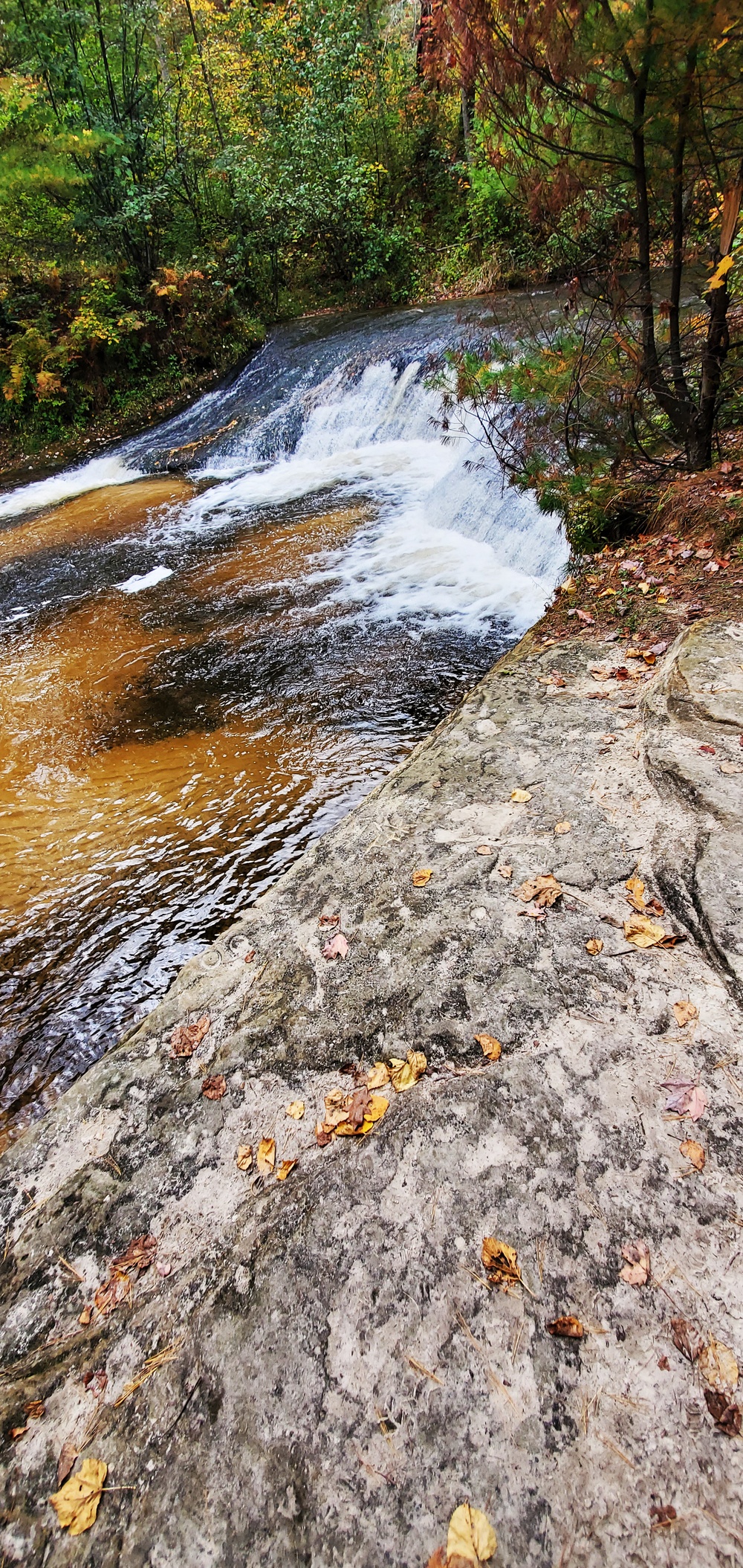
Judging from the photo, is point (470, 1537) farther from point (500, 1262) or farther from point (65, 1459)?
point (65, 1459)

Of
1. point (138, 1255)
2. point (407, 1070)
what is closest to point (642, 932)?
point (407, 1070)

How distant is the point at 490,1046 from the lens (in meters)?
2.16

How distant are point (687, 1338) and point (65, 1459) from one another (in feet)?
4.84

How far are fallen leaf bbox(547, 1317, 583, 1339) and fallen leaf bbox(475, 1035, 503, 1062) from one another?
0.68 metres

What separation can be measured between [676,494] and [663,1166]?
461cm

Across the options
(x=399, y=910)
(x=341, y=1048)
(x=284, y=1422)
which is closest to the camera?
(x=284, y=1422)

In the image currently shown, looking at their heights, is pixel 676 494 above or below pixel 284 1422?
above

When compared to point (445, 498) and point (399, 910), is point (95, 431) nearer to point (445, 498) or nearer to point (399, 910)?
point (445, 498)

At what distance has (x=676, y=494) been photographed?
15.8 ft

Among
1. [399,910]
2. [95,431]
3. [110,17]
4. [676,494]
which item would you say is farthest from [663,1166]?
[110,17]

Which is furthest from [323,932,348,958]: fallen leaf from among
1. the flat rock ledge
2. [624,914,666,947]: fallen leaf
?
[624,914,666,947]: fallen leaf

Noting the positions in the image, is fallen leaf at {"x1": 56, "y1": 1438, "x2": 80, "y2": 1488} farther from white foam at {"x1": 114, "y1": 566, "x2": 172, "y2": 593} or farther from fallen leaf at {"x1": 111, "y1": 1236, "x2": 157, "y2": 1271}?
white foam at {"x1": 114, "y1": 566, "x2": 172, "y2": 593}

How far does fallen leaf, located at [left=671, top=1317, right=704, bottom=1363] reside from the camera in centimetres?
145

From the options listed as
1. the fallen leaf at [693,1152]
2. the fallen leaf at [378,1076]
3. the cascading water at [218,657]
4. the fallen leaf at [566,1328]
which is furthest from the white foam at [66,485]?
the fallen leaf at [566,1328]
